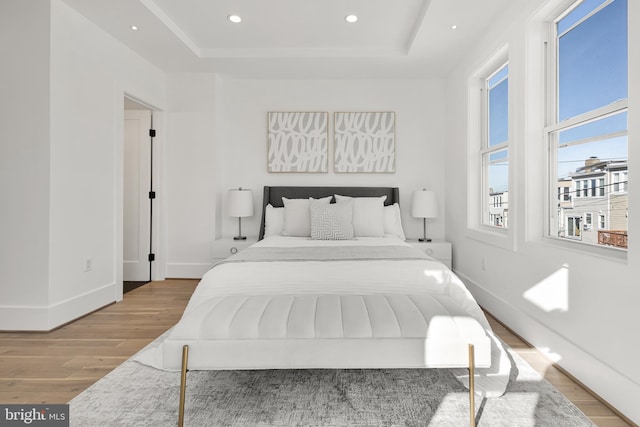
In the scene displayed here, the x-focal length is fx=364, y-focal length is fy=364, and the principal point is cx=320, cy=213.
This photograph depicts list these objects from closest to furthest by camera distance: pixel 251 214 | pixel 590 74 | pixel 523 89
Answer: pixel 590 74, pixel 523 89, pixel 251 214

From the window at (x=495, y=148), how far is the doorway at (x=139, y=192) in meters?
4.01

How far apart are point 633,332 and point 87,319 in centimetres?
388

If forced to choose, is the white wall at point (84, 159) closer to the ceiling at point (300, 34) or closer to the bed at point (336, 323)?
the ceiling at point (300, 34)

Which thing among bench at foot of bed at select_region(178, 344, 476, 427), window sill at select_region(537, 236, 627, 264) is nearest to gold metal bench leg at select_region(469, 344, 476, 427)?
bench at foot of bed at select_region(178, 344, 476, 427)

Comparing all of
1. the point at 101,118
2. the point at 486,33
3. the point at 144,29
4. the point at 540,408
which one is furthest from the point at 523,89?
the point at 101,118

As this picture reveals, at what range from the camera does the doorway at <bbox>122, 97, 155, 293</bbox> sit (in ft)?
15.4

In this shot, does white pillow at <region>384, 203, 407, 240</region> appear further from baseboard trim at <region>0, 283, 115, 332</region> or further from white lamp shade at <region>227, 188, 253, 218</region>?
baseboard trim at <region>0, 283, 115, 332</region>

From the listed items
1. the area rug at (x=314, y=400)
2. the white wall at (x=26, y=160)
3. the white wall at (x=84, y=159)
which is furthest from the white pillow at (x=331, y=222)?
the white wall at (x=26, y=160)

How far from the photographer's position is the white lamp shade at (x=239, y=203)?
14.6ft

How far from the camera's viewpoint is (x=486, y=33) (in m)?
3.49

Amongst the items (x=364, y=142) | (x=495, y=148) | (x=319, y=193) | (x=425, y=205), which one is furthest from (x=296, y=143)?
(x=495, y=148)

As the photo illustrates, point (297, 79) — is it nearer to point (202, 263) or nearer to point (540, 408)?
point (202, 263)

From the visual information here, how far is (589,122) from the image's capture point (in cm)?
227

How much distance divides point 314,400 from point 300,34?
11.2 feet
